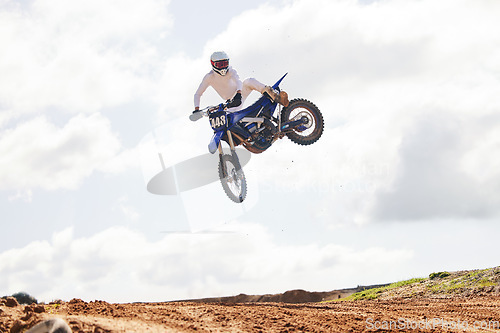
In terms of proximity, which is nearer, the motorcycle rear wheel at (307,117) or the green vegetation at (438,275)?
the motorcycle rear wheel at (307,117)

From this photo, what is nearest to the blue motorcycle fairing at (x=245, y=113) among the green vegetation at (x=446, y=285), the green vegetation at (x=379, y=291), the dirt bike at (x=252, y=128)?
the dirt bike at (x=252, y=128)

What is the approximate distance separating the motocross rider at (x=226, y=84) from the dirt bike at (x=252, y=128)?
1.16ft

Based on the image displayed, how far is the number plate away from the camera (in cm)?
1451

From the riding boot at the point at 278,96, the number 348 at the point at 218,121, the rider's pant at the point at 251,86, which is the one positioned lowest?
the number 348 at the point at 218,121

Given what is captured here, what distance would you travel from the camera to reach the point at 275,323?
10102 mm

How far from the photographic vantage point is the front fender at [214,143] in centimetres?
1445

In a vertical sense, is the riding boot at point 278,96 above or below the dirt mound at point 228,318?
above

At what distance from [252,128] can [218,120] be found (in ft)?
4.14

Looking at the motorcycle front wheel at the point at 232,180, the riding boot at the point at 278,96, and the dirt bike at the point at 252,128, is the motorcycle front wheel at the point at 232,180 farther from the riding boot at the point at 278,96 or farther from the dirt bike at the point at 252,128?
the riding boot at the point at 278,96

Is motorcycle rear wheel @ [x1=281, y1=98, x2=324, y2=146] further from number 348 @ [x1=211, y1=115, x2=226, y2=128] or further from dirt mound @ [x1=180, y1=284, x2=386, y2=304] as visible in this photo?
dirt mound @ [x1=180, y1=284, x2=386, y2=304]

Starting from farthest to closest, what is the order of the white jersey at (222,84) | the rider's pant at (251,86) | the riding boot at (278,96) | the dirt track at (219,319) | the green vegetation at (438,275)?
the green vegetation at (438,275) → the riding boot at (278,96) → the rider's pant at (251,86) → the white jersey at (222,84) → the dirt track at (219,319)

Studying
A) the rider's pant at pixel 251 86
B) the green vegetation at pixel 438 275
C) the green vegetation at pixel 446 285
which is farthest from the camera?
the green vegetation at pixel 438 275

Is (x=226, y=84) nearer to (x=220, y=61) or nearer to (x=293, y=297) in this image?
(x=220, y=61)

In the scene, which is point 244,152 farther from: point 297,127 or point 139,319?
point 139,319
